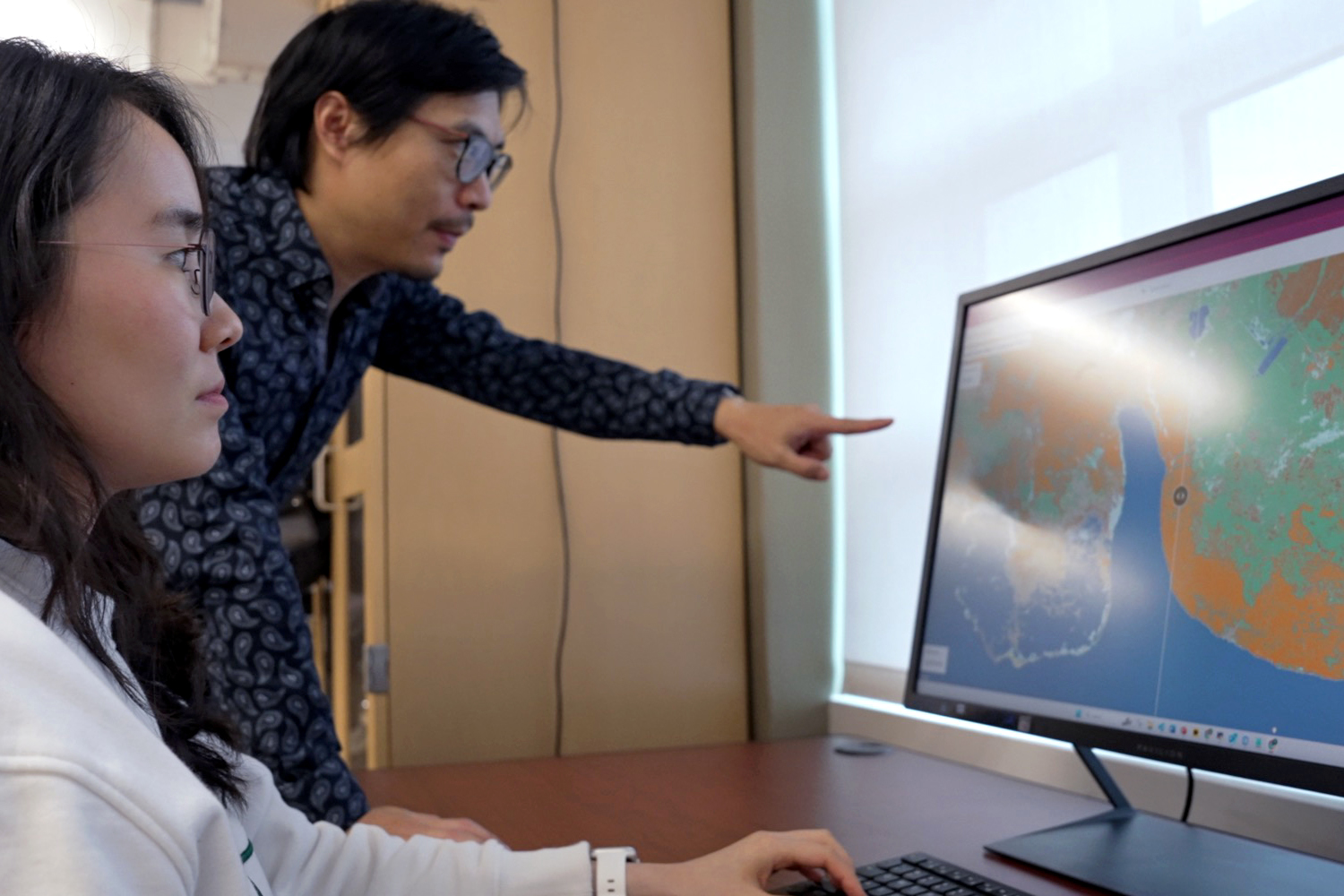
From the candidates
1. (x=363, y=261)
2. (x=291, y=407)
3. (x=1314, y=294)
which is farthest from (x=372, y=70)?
(x=1314, y=294)

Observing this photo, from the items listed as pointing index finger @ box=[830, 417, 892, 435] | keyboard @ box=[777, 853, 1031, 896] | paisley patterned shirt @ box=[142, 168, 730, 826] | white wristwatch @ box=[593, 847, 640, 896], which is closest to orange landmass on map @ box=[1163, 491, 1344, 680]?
keyboard @ box=[777, 853, 1031, 896]

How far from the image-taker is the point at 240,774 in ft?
2.77

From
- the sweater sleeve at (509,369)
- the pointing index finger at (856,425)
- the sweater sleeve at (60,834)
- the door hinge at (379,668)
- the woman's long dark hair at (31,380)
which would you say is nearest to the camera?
the sweater sleeve at (60,834)

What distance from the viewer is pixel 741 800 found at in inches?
50.3

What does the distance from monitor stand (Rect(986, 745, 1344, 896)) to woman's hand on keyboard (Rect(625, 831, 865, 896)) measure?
0.20 metres

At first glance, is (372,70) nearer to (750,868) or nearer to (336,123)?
(336,123)

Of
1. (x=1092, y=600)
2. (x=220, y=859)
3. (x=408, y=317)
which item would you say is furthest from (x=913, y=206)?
(x=220, y=859)

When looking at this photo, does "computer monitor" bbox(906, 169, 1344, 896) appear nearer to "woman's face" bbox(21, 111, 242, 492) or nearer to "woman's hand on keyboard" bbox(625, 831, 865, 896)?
"woman's hand on keyboard" bbox(625, 831, 865, 896)

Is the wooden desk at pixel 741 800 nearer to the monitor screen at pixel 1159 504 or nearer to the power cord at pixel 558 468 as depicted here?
the monitor screen at pixel 1159 504

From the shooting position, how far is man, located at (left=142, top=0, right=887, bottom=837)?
1292 millimetres

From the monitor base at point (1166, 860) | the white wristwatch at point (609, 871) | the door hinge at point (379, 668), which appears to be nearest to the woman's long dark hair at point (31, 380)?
the white wristwatch at point (609, 871)

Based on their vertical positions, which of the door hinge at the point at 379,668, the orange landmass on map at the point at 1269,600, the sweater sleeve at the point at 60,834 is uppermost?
the orange landmass on map at the point at 1269,600

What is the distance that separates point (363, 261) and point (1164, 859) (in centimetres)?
108

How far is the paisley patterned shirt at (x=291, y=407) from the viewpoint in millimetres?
1087
